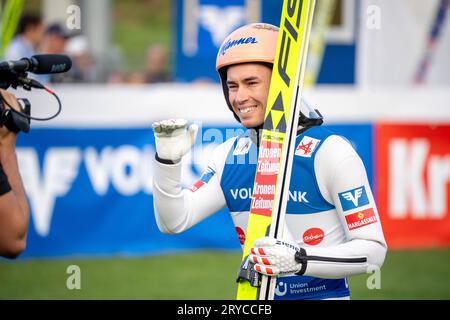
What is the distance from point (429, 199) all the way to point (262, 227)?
20.7 ft

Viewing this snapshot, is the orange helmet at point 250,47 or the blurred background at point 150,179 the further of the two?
the blurred background at point 150,179

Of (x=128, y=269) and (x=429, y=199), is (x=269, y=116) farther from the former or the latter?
(x=429, y=199)

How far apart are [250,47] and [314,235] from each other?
1045 millimetres

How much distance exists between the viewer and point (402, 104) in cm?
1012

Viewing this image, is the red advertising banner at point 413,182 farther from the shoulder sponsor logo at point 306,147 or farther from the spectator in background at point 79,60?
the shoulder sponsor logo at point 306,147

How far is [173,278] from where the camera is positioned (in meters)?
8.84

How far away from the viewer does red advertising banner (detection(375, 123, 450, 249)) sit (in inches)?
387

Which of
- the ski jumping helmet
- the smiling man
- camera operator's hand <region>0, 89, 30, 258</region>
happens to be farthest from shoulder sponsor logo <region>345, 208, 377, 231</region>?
camera operator's hand <region>0, 89, 30, 258</region>

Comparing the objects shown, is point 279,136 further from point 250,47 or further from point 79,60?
point 79,60

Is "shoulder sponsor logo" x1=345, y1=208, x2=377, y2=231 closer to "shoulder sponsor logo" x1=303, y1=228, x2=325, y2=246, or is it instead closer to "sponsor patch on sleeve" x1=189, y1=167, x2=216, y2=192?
"shoulder sponsor logo" x1=303, y1=228, x2=325, y2=246

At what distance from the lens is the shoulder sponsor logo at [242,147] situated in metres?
4.48

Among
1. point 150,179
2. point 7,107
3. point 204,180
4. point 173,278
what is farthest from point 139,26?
point 7,107

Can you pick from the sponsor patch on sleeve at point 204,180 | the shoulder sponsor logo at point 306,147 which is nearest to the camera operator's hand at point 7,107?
the sponsor patch on sleeve at point 204,180

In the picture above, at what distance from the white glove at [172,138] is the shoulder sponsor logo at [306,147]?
56 centimetres
